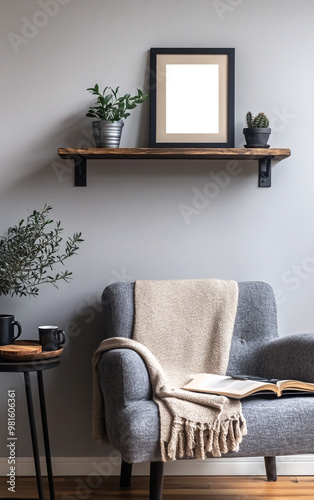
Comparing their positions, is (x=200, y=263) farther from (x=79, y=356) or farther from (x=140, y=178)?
(x=79, y=356)

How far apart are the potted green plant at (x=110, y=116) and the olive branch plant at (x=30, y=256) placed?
396mm

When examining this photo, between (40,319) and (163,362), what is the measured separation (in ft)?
2.16

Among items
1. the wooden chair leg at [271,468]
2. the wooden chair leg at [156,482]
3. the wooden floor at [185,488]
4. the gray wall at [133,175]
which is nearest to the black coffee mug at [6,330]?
the gray wall at [133,175]

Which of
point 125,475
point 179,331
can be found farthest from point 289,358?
point 125,475

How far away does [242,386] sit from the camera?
2234 mm

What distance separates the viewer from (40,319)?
289cm

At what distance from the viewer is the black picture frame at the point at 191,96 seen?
2844 mm

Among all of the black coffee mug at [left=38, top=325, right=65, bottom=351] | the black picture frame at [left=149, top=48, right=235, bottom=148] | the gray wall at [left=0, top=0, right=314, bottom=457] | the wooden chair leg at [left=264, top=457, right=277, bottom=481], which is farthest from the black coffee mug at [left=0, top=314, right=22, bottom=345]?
the wooden chair leg at [left=264, top=457, right=277, bottom=481]

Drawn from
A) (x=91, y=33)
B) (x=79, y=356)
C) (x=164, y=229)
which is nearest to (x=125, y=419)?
(x=79, y=356)

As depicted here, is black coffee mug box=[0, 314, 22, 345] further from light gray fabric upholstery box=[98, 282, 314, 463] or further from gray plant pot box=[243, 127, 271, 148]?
gray plant pot box=[243, 127, 271, 148]

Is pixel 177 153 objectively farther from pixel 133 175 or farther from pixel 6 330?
pixel 6 330

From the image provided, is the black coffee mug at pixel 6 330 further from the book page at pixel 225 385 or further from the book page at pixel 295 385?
the book page at pixel 295 385

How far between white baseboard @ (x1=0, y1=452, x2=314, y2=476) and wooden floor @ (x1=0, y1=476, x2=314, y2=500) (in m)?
0.03

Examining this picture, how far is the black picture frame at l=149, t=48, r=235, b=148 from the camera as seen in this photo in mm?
2844
